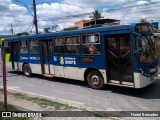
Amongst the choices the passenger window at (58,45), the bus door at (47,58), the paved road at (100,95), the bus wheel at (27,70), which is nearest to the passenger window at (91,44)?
the passenger window at (58,45)

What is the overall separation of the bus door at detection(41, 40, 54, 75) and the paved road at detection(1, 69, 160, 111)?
0.74m

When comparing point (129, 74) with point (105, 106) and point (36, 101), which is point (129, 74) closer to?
point (105, 106)

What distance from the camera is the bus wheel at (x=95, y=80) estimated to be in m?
10.8

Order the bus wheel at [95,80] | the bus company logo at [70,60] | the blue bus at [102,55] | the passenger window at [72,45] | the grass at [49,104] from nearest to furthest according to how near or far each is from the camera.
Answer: the grass at [49,104] < the blue bus at [102,55] < the bus wheel at [95,80] < the passenger window at [72,45] < the bus company logo at [70,60]

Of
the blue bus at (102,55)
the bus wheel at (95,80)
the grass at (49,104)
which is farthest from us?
the bus wheel at (95,80)

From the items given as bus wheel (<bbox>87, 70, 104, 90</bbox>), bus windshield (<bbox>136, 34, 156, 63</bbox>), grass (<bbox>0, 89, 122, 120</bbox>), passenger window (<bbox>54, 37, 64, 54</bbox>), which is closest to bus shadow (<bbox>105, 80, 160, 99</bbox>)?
bus wheel (<bbox>87, 70, 104, 90</bbox>)

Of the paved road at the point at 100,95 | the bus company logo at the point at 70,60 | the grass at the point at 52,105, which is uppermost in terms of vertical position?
the bus company logo at the point at 70,60

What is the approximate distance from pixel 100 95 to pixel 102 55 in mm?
1622

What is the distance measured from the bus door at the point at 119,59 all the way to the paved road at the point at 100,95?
646 millimetres

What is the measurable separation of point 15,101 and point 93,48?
3924mm

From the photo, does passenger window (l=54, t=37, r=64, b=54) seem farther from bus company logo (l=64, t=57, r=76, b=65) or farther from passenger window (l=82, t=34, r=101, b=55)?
passenger window (l=82, t=34, r=101, b=55)

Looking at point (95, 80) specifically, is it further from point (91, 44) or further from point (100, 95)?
point (91, 44)

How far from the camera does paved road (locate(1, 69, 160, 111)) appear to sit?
849 centimetres

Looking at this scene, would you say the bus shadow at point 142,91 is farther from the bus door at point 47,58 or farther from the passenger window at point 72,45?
the bus door at point 47,58
